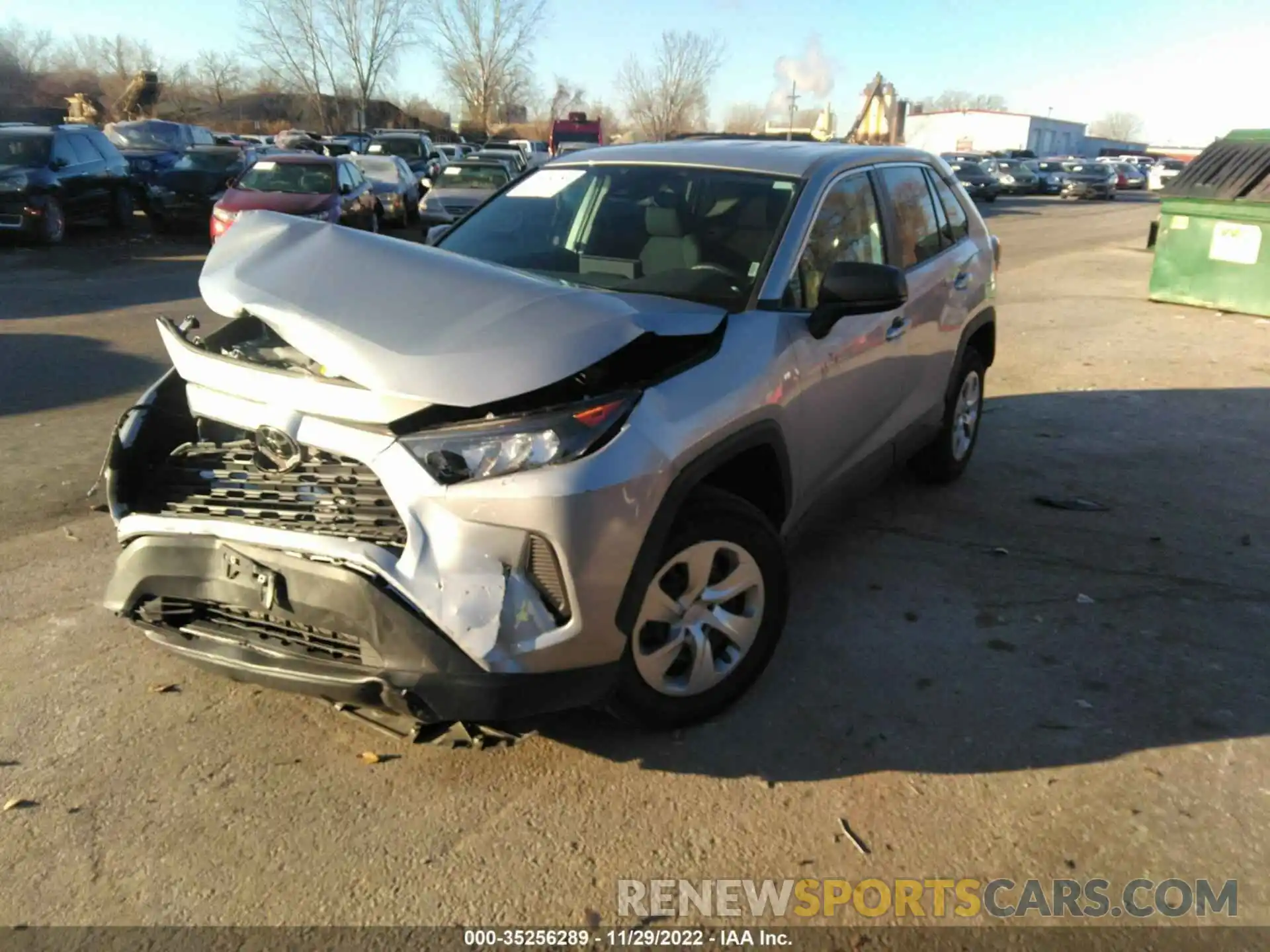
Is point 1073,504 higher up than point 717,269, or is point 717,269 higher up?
point 717,269

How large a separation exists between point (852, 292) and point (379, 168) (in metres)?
18.7

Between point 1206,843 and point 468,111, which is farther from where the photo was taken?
point 468,111

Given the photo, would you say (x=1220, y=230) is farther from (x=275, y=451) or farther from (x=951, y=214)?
(x=275, y=451)

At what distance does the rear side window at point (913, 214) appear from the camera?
4.87m

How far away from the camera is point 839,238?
4.28m

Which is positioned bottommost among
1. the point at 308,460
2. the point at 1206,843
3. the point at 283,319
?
the point at 1206,843

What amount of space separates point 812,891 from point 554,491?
125cm

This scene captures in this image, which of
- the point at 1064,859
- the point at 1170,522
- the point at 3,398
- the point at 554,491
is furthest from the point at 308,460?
the point at 3,398

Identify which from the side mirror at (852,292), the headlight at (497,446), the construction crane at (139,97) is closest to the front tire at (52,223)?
the side mirror at (852,292)

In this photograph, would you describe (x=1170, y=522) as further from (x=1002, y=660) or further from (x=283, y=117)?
(x=283, y=117)

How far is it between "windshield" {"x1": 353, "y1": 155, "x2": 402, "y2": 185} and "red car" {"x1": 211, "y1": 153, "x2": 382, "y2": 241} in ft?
10.8

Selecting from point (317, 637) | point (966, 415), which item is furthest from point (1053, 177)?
point (317, 637)

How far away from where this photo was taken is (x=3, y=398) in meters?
7.17

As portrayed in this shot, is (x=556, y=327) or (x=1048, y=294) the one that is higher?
(x=556, y=327)
